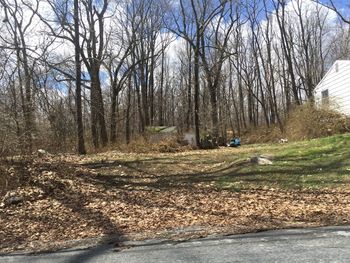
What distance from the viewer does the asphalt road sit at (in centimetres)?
473

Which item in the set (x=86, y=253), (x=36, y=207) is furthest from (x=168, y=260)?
(x=36, y=207)

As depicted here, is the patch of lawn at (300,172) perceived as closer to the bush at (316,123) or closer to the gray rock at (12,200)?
the gray rock at (12,200)

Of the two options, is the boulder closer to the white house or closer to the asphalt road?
the asphalt road

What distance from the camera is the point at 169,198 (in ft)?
29.2

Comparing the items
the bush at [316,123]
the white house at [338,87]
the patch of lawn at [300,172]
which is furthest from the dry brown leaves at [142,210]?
the white house at [338,87]

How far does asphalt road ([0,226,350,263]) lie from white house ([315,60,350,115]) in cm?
1602

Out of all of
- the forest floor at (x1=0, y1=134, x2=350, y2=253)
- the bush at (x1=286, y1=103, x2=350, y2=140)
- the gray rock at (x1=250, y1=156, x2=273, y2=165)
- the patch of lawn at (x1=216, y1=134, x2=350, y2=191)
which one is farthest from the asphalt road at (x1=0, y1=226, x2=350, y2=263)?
the bush at (x1=286, y1=103, x2=350, y2=140)

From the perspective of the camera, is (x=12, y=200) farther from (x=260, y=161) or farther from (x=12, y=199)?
(x=260, y=161)

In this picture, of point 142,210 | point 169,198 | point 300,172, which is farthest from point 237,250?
point 300,172

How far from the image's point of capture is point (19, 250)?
619 centimetres

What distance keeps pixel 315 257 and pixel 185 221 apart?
2.61 metres

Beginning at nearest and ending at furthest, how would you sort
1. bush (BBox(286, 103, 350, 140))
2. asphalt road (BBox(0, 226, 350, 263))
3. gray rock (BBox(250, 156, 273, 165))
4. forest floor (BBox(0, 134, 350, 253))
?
asphalt road (BBox(0, 226, 350, 263)), forest floor (BBox(0, 134, 350, 253)), gray rock (BBox(250, 156, 273, 165)), bush (BBox(286, 103, 350, 140))

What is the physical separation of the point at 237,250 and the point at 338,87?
19082 millimetres

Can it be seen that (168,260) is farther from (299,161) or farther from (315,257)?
(299,161)
